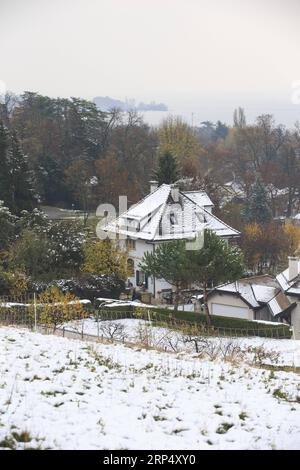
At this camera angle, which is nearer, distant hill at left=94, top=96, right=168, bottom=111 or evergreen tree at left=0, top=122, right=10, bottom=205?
evergreen tree at left=0, top=122, right=10, bottom=205

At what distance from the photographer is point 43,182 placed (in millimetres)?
43125

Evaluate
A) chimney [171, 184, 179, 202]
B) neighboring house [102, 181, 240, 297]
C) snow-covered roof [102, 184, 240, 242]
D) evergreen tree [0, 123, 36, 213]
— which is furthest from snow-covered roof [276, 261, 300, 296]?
evergreen tree [0, 123, 36, 213]

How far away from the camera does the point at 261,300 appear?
23062mm

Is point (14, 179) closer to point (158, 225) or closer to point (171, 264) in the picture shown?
point (158, 225)

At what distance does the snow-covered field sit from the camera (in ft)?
23.5

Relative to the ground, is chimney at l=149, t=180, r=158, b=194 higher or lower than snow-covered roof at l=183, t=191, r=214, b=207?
higher

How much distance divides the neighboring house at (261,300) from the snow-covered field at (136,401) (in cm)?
1185

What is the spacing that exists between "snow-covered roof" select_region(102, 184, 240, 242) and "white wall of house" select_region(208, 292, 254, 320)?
5.38 m

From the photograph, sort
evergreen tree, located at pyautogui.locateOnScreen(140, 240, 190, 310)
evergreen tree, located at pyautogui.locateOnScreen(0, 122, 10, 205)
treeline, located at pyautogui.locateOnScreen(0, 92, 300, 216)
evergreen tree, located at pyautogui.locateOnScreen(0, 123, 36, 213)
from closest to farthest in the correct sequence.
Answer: evergreen tree, located at pyautogui.locateOnScreen(140, 240, 190, 310) → evergreen tree, located at pyautogui.locateOnScreen(0, 122, 10, 205) → evergreen tree, located at pyautogui.locateOnScreen(0, 123, 36, 213) → treeline, located at pyautogui.locateOnScreen(0, 92, 300, 216)

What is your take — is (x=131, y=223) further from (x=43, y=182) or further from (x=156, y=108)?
(x=156, y=108)

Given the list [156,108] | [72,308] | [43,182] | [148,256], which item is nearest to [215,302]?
[148,256]

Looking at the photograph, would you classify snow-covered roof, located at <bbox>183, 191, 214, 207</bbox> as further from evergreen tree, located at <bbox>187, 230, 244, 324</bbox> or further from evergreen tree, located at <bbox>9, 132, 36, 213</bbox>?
evergreen tree, located at <bbox>187, 230, 244, 324</bbox>

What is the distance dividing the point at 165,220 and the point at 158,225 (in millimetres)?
636

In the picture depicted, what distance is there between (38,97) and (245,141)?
1690cm
